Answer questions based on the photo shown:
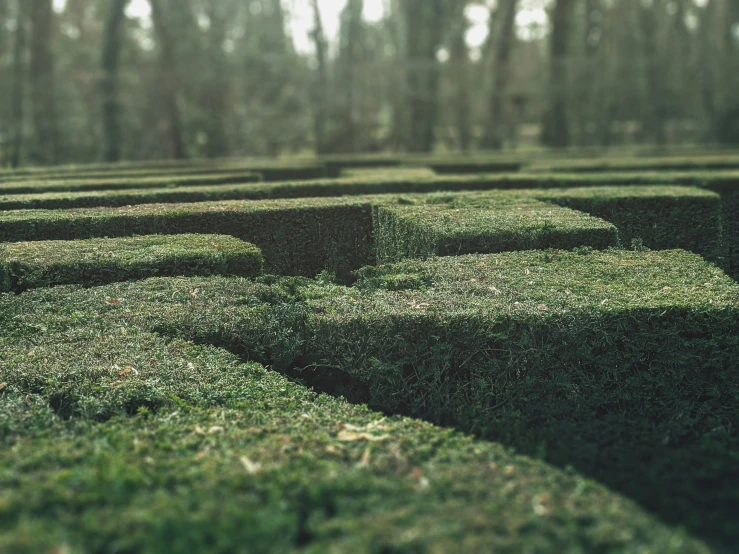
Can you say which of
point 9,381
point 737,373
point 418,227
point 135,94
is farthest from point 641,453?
point 135,94

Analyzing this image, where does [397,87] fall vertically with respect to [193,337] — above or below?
above

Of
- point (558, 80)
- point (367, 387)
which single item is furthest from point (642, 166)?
point (558, 80)

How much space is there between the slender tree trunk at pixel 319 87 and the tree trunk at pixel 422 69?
2.92 meters

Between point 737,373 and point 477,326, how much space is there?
59.4 inches

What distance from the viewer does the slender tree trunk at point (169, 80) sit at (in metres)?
22.9

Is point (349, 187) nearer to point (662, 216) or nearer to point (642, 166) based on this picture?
point (662, 216)

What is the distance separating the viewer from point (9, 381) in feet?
13.9

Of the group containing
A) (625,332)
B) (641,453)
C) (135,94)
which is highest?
(135,94)

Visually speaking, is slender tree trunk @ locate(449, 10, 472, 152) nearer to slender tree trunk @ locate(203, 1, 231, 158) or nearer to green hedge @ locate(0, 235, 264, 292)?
slender tree trunk @ locate(203, 1, 231, 158)

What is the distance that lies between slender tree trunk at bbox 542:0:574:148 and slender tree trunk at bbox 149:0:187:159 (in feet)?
43.3

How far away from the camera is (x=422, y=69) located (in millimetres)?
27516

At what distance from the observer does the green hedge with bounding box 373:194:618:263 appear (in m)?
6.69

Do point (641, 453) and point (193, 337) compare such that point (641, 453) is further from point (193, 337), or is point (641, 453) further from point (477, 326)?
point (193, 337)

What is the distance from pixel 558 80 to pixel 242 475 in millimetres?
28130
